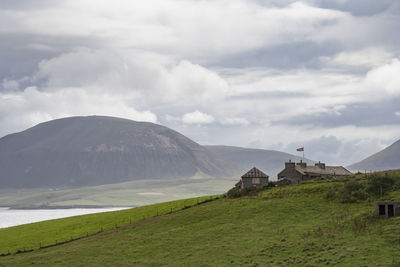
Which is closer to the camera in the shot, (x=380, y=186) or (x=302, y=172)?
(x=380, y=186)

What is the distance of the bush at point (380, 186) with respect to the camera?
79350 mm

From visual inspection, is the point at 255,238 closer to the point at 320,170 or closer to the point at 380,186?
the point at 380,186

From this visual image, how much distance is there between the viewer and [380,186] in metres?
80.5

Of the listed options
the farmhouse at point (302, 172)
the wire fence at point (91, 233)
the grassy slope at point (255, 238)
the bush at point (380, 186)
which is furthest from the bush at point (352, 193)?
the farmhouse at point (302, 172)

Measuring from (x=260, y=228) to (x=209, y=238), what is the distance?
24.5 feet

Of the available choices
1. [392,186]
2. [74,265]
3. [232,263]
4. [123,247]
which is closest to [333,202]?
[392,186]

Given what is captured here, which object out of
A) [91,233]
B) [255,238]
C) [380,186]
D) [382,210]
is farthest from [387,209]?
[91,233]

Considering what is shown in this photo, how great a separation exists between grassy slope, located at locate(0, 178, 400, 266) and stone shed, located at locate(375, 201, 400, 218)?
1.67 m

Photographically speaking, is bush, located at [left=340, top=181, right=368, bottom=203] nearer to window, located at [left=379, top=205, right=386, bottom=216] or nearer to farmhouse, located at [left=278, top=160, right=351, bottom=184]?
window, located at [left=379, top=205, right=386, bottom=216]

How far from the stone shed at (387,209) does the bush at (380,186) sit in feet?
40.1

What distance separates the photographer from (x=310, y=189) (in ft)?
301

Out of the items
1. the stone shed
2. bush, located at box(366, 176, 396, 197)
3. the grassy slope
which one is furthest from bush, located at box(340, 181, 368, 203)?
the stone shed

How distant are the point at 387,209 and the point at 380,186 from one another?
50.9ft

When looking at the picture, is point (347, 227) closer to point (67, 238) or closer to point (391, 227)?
point (391, 227)
